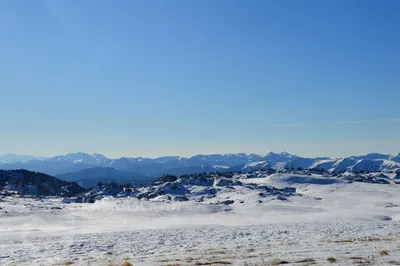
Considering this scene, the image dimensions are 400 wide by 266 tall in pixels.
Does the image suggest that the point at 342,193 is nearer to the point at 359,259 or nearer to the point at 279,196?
the point at 279,196

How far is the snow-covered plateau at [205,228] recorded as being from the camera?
62.8 ft

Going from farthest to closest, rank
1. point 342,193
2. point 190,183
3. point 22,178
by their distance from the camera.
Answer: point 22,178, point 190,183, point 342,193

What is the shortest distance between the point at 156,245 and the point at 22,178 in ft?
649

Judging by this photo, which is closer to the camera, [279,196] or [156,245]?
[156,245]

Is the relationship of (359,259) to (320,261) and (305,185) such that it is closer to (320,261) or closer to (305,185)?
(320,261)

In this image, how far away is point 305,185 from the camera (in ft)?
647

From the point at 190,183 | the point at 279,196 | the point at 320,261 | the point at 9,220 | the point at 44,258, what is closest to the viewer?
the point at 320,261

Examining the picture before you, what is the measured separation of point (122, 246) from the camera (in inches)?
1114

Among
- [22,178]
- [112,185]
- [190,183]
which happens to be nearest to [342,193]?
[190,183]

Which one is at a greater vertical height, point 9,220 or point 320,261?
point 320,261

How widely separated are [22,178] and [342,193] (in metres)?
177

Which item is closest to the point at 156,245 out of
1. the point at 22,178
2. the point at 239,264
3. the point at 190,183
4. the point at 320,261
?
the point at 239,264

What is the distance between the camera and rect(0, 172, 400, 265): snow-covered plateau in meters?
19.2

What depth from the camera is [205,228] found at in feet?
149
